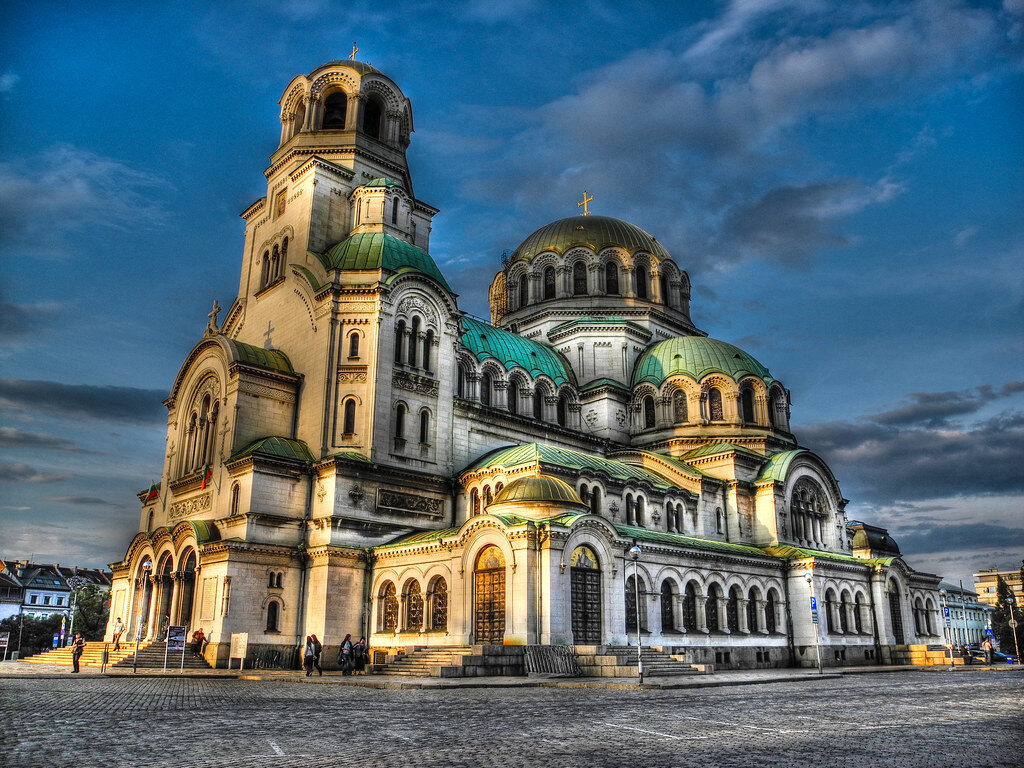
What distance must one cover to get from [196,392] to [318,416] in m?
8.41

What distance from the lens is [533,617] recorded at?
2939 centimetres

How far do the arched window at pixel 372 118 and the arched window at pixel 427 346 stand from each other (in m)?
13.9

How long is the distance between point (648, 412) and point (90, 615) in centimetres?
6216

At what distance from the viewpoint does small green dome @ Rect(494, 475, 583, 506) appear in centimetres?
3231

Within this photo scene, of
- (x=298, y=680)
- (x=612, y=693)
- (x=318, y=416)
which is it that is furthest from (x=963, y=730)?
(x=318, y=416)

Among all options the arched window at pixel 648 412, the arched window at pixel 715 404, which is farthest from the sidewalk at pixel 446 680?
the arched window at pixel 648 412

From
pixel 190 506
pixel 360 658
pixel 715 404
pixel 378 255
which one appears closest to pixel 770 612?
pixel 715 404

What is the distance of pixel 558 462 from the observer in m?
37.6

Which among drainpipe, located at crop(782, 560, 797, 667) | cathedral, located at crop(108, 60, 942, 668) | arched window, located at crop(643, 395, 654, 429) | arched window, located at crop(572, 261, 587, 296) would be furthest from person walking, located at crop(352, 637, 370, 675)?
arched window, located at crop(572, 261, 587, 296)

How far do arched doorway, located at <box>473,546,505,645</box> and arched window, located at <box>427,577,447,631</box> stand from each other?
2.49 metres

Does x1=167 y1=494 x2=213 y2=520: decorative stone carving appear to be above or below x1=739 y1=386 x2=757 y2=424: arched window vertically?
below

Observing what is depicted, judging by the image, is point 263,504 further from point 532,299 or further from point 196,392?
point 532,299

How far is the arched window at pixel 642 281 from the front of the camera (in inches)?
2244

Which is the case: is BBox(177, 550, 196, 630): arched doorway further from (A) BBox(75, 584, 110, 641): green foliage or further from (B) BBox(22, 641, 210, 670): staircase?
(A) BBox(75, 584, 110, 641): green foliage
